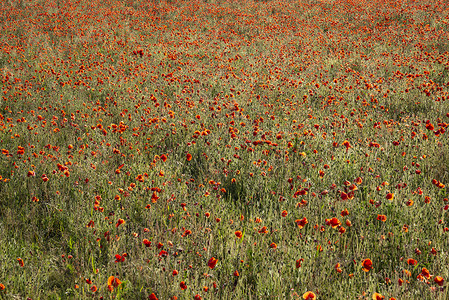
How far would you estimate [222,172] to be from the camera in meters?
3.23

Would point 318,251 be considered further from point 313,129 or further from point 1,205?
point 1,205

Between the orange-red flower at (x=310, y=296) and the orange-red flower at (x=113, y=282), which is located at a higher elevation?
the orange-red flower at (x=113, y=282)

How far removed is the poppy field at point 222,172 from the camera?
1.99 meters

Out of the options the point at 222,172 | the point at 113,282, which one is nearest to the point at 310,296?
the point at 113,282

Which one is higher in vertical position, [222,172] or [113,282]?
[113,282]

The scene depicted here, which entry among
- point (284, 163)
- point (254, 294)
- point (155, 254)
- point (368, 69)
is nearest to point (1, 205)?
point (155, 254)

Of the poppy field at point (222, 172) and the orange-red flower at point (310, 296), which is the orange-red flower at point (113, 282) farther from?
the orange-red flower at point (310, 296)

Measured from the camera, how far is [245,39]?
9484mm

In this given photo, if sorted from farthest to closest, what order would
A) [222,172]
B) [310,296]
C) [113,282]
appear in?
[222,172] < [113,282] < [310,296]

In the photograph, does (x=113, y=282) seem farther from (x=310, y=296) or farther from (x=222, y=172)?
(x=222, y=172)

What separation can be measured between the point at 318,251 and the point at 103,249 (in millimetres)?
1533

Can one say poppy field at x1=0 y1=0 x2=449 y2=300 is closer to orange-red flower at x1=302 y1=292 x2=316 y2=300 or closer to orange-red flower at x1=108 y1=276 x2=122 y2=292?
orange-red flower at x1=302 y1=292 x2=316 y2=300

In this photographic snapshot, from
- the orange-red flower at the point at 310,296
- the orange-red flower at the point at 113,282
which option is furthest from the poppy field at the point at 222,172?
the orange-red flower at the point at 113,282

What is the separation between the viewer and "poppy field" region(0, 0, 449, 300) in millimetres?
1985
